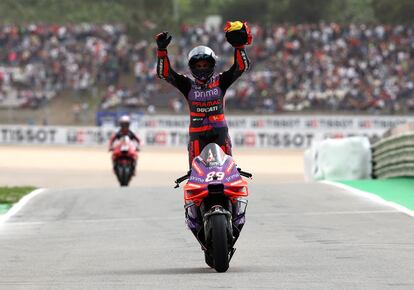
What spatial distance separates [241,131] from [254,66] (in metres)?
5.72

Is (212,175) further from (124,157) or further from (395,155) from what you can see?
(124,157)

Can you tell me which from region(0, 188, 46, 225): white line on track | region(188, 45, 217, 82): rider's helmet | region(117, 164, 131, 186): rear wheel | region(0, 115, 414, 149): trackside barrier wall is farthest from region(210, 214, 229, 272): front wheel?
region(0, 115, 414, 149): trackside barrier wall

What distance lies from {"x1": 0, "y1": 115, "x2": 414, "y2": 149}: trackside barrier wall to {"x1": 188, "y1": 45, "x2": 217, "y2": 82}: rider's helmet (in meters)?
36.1

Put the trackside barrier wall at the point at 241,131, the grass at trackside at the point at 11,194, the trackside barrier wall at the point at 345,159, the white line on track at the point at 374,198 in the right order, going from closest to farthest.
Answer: the white line on track at the point at 374,198
the grass at trackside at the point at 11,194
the trackside barrier wall at the point at 345,159
the trackside barrier wall at the point at 241,131

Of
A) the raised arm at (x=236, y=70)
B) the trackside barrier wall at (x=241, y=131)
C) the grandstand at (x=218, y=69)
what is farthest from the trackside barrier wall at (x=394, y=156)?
the grandstand at (x=218, y=69)

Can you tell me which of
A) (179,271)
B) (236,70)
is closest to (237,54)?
(236,70)

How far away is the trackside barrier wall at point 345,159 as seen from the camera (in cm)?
2200

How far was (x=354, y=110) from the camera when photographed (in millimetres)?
47719

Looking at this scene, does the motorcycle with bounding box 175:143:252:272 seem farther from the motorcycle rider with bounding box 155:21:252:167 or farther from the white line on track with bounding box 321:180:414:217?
the white line on track with bounding box 321:180:414:217

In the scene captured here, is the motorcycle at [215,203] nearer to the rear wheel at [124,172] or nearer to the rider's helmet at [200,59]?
the rider's helmet at [200,59]

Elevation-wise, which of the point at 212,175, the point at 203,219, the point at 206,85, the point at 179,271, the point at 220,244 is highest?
the point at 206,85

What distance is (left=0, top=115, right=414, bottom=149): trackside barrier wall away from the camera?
152 ft

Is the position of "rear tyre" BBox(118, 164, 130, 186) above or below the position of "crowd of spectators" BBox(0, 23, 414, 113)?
below

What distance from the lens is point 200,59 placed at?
9.03 meters
